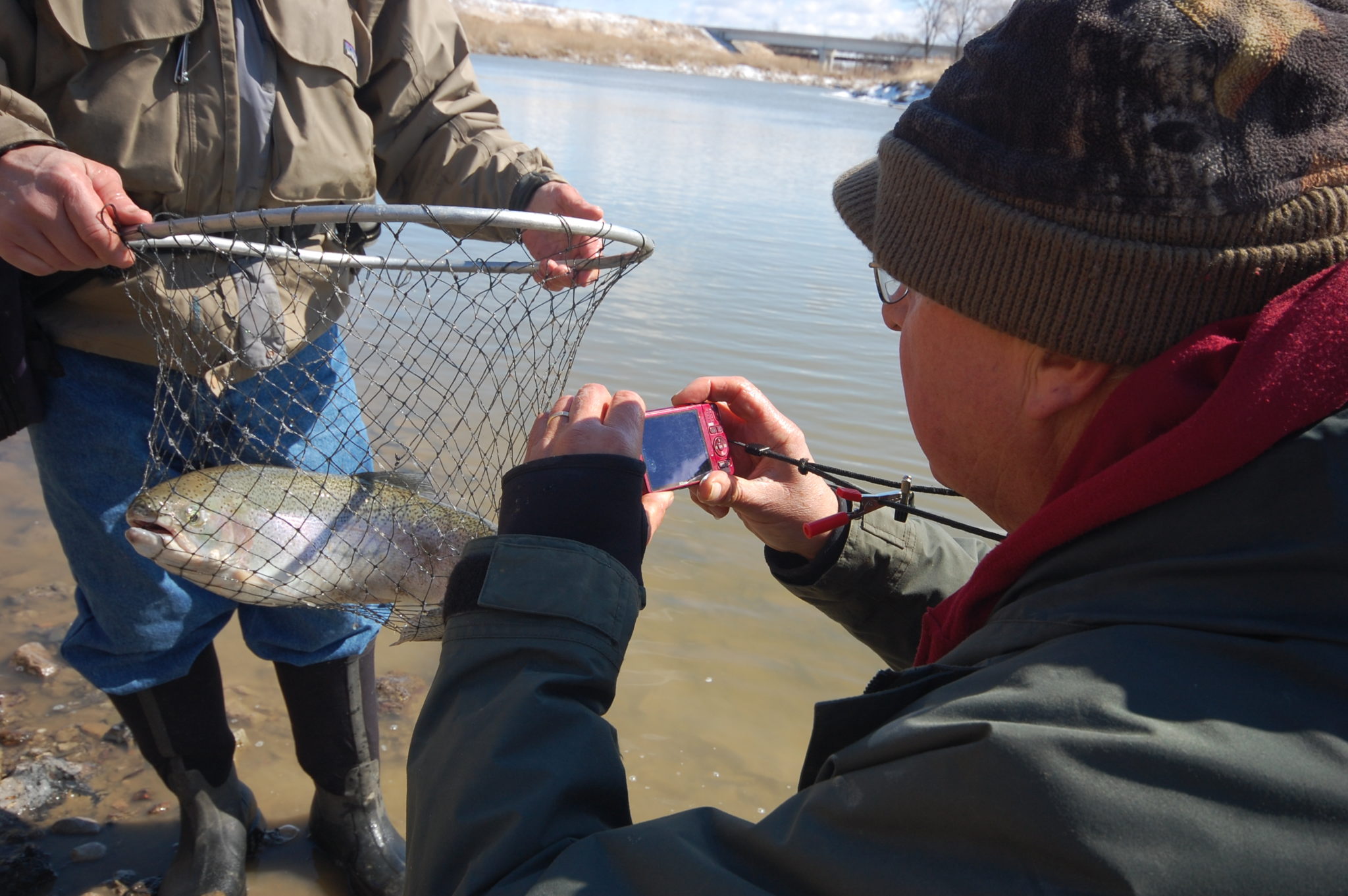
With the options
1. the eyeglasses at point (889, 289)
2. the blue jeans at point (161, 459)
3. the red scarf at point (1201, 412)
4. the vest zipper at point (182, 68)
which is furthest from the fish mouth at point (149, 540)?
the red scarf at point (1201, 412)

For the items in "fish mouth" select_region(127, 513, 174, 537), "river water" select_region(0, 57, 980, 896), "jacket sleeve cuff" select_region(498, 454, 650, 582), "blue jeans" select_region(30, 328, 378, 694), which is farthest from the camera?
"river water" select_region(0, 57, 980, 896)

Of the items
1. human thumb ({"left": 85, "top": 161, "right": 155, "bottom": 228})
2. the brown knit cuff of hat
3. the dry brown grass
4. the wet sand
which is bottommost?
the wet sand

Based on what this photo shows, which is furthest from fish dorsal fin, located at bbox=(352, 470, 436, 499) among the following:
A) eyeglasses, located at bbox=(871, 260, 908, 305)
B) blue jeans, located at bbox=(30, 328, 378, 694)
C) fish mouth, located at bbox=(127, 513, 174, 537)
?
eyeglasses, located at bbox=(871, 260, 908, 305)

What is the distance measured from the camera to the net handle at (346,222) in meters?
1.90

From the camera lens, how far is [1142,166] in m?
1.23

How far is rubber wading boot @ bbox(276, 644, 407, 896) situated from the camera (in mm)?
2896

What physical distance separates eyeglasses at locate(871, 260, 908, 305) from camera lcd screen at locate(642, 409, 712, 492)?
1.99 feet

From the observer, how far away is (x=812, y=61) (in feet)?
344

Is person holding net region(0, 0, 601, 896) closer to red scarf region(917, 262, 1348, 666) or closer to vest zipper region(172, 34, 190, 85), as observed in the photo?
vest zipper region(172, 34, 190, 85)

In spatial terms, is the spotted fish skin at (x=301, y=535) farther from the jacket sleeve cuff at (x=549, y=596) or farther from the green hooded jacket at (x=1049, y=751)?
the green hooded jacket at (x=1049, y=751)

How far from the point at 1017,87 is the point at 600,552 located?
91 cm

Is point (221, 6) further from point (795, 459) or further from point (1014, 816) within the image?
point (1014, 816)

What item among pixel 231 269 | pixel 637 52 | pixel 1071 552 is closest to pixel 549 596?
pixel 1071 552

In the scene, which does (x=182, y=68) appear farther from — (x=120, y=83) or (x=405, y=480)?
(x=405, y=480)
